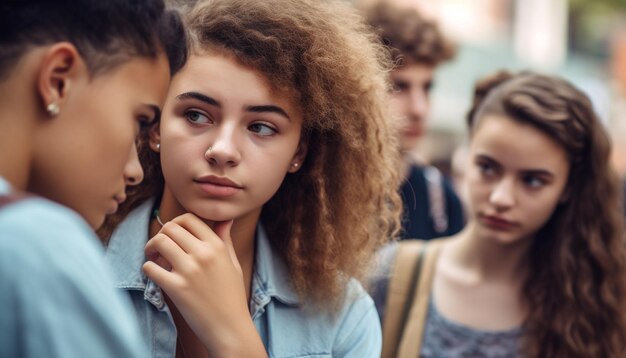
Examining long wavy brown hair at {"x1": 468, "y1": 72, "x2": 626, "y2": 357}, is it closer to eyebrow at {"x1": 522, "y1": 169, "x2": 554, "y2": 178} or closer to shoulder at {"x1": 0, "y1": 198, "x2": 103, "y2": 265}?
eyebrow at {"x1": 522, "y1": 169, "x2": 554, "y2": 178}

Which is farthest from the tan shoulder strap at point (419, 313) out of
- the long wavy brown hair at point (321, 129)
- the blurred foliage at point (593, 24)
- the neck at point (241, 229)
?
the blurred foliage at point (593, 24)

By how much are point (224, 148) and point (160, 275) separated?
34 centimetres

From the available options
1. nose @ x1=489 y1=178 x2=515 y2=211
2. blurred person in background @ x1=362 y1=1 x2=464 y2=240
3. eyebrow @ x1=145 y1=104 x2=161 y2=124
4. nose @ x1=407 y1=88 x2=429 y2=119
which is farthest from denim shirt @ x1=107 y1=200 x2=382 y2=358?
nose @ x1=407 y1=88 x2=429 y2=119

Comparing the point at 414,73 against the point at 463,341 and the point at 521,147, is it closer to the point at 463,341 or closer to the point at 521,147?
the point at 521,147

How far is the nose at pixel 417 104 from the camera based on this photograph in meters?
Result: 4.47

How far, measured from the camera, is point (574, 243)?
341 cm

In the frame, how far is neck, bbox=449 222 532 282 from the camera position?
11.2 ft

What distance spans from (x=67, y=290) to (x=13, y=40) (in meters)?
0.48

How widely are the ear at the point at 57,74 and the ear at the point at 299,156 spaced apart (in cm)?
83

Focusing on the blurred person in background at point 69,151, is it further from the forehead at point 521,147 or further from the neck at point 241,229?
the forehead at point 521,147

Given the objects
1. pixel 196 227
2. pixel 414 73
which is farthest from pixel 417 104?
pixel 196 227

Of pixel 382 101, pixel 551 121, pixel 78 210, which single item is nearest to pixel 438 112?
pixel 551 121

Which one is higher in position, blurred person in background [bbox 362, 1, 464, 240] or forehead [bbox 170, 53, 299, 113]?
forehead [bbox 170, 53, 299, 113]

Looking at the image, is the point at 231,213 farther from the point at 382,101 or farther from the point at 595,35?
the point at 595,35
